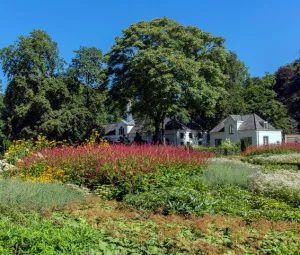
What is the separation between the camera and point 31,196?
6.19 meters

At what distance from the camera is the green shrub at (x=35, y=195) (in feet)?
19.3

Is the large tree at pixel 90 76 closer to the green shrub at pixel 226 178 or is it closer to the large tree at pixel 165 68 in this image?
the large tree at pixel 165 68

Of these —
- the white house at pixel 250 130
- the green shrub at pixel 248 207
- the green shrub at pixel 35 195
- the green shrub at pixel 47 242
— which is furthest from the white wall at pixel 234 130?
the green shrub at pixel 47 242

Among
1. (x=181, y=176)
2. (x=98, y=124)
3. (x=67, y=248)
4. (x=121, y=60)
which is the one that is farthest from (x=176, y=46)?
(x=67, y=248)

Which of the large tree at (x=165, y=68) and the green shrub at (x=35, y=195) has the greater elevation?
the large tree at (x=165, y=68)

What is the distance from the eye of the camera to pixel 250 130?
3888cm

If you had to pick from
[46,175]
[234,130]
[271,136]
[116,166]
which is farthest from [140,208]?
[271,136]

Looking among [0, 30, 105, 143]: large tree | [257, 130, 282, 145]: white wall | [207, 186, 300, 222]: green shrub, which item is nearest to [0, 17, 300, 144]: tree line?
[0, 30, 105, 143]: large tree

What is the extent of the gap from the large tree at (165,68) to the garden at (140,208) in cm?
1542

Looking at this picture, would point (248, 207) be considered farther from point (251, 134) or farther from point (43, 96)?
point (251, 134)

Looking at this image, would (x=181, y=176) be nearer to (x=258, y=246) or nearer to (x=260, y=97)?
(x=258, y=246)

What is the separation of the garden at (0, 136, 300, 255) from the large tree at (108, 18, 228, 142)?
1542 cm

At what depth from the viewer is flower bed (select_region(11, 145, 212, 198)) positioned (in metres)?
8.16

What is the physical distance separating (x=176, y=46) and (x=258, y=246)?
82.3ft
